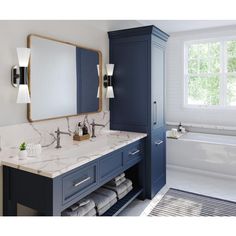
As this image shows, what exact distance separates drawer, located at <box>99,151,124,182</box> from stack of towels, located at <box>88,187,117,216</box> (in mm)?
309

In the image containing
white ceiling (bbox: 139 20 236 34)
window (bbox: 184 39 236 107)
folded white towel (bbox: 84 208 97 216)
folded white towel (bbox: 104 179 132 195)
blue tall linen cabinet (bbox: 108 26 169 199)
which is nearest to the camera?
folded white towel (bbox: 84 208 97 216)

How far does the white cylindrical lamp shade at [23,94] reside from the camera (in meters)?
1.96

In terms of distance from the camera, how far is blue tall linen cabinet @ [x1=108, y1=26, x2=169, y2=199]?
9.38 ft

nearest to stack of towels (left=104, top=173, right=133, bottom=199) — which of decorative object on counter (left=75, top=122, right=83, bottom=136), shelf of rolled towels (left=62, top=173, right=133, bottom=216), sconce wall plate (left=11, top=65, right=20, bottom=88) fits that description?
shelf of rolled towels (left=62, top=173, right=133, bottom=216)

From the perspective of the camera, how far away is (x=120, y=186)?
2670 mm

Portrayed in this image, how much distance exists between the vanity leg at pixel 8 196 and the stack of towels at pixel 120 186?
103 cm

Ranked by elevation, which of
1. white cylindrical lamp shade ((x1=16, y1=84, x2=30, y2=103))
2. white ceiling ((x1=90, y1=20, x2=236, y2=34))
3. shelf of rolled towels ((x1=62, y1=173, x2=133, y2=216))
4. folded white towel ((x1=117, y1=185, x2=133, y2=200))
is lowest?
folded white towel ((x1=117, y1=185, x2=133, y2=200))

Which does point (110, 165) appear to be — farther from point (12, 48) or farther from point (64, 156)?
point (12, 48)

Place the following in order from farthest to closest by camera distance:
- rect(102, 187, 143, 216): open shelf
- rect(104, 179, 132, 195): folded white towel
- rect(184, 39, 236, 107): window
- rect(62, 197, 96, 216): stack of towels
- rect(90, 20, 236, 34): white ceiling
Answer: rect(184, 39, 236, 107): window → rect(90, 20, 236, 34): white ceiling → rect(104, 179, 132, 195): folded white towel → rect(102, 187, 143, 216): open shelf → rect(62, 197, 96, 216): stack of towels

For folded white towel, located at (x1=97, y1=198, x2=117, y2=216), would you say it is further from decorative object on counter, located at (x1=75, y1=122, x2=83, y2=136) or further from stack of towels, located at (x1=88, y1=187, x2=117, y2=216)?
decorative object on counter, located at (x1=75, y1=122, x2=83, y2=136)

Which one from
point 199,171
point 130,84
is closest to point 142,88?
point 130,84

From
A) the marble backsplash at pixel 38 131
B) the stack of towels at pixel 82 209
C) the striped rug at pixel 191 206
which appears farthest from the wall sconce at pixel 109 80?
the striped rug at pixel 191 206

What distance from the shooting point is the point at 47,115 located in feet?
7.56
